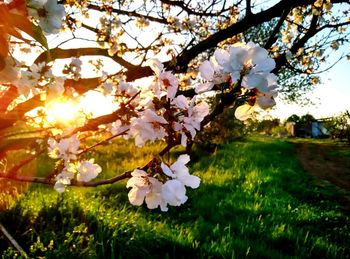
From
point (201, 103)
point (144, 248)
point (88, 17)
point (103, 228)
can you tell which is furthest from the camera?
point (88, 17)

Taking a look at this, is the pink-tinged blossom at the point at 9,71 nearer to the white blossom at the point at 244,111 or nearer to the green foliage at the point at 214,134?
the white blossom at the point at 244,111

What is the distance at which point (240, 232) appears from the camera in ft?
15.2

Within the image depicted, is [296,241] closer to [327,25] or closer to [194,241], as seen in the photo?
[194,241]

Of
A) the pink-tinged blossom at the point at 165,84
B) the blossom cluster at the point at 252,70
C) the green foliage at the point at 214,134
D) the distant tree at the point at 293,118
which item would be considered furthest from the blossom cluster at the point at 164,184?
the distant tree at the point at 293,118

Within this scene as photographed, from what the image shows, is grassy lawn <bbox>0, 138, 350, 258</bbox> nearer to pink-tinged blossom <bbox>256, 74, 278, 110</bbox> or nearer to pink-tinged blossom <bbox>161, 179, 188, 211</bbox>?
pink-tinged blossom <bbox>161, 179, 188, 211</bbox>

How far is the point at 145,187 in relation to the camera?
1.48 metres

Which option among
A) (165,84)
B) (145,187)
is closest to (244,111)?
(165,84)

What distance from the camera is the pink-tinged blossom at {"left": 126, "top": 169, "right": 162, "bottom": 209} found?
1.43 m

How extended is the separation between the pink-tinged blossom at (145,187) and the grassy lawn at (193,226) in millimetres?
1854

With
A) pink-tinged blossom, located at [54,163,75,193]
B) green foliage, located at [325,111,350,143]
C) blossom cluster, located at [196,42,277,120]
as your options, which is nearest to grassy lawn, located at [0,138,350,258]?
pink-tinged blossom, located at [54,163,75,193]

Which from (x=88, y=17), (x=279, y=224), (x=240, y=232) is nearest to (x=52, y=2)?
(x=240, y=232)

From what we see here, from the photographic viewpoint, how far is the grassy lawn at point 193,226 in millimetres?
3688

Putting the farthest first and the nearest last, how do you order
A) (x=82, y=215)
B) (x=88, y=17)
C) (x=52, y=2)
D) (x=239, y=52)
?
(x=88, y=17), (x=82, y=215), (x=239, y=52), (x=52, y=2)

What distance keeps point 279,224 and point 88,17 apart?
4.37 meters
